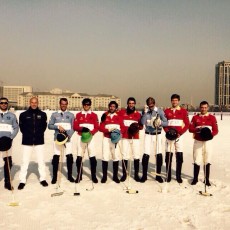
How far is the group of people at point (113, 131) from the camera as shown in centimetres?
659

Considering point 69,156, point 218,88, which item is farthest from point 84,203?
point 218,88

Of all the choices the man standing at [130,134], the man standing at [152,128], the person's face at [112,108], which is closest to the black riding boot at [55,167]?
the man standing at [130,134]

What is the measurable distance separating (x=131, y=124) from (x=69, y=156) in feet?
5.65

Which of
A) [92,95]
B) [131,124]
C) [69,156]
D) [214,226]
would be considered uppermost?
[92,95]

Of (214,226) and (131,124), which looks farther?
(131,124)

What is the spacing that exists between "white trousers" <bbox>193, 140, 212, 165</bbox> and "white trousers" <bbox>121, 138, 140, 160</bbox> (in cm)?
142

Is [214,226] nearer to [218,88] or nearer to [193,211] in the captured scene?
[193,211]

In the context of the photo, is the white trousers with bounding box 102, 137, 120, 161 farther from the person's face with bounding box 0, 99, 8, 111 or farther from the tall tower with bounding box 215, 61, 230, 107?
the tall tower with bounding box 215, 61, 230, 107

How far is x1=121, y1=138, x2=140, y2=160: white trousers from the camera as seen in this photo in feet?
23.7

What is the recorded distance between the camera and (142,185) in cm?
693

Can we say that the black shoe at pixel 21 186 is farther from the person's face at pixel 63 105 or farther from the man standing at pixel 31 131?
the person's face at pixel 63 105

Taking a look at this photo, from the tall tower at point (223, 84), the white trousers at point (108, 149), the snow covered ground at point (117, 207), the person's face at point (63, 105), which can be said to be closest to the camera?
the snow covered ground at point (117, 207)

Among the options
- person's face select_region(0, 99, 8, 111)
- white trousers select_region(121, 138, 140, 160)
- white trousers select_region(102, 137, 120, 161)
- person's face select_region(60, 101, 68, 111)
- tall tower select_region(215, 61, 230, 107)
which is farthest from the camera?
tall tower select_region(215, 61, 230, 107)

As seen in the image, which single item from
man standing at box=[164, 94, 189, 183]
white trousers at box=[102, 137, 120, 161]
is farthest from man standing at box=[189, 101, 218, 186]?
white trousers at box=[102, 137, 120, 161]
